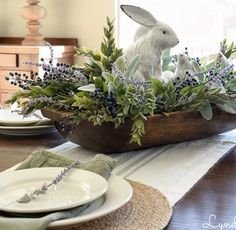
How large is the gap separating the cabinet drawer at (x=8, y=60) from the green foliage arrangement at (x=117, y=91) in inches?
66.3

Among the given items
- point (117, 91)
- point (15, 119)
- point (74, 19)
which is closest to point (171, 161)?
point (117, 91)

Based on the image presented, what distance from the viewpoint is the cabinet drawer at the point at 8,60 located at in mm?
2746

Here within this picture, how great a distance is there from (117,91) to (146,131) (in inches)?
4.6

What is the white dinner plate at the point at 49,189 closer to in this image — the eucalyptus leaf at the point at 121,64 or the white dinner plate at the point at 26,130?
the eucalyptus leaf at the point at 121,64

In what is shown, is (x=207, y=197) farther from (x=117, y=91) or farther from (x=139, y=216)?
(x=117, y=91)

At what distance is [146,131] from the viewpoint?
1.00 meters

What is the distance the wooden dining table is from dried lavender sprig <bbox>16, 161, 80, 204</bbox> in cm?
18

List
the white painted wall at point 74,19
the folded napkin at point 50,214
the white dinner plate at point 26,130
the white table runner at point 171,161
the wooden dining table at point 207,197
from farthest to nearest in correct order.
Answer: the white painted wall at point 74,19, the white dinner plate at point 26,130, the white table runner at point 171,161, the wooden dining table at point 207,197, the folded napkin at point 50,214

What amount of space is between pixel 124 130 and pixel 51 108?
19 centimetres

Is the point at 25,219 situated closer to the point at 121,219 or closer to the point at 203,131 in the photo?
the point at 121,219

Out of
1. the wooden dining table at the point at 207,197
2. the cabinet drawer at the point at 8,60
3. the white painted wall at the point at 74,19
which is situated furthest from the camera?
the white painted wall at the point at 74,19

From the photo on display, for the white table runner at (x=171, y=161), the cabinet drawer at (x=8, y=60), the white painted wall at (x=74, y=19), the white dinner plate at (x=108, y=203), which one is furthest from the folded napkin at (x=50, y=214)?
the white painted wall at (x=74, y=19)

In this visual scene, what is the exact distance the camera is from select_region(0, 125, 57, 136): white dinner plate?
3.93 ft

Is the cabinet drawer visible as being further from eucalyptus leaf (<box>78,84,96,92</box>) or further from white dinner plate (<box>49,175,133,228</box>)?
white dinner plate (<box>49,175,133,228</box>)
